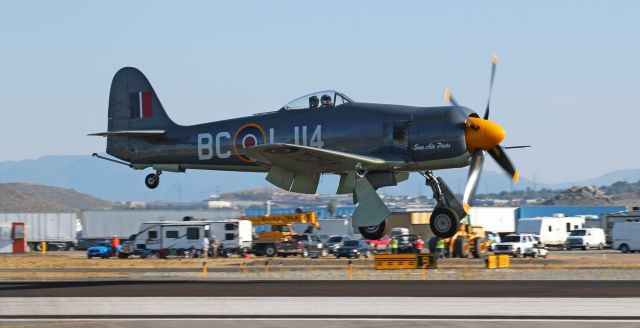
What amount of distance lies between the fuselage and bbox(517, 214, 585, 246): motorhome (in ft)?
177

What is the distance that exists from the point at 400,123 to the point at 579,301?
831 centimetres

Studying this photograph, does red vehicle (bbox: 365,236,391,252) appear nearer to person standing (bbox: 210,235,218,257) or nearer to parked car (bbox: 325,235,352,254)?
parked car (bbox: 325,235,352,254)

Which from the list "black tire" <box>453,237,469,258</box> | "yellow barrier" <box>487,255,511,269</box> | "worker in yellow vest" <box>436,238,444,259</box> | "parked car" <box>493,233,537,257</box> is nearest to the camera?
"yellow barrier" <box>487,255,511,269</box>

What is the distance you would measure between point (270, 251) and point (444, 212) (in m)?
36.2

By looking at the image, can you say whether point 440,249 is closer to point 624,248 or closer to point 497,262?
point 497,262

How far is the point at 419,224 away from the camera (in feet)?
264

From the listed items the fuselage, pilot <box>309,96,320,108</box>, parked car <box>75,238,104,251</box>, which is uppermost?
pilot <box>309,96,320,108</box>

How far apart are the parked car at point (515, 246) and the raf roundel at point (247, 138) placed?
1352 inches

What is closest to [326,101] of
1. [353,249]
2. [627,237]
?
[353,249]

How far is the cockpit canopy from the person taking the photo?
32.6 m

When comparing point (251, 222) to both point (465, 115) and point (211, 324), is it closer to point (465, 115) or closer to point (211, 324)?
point (465, 115)

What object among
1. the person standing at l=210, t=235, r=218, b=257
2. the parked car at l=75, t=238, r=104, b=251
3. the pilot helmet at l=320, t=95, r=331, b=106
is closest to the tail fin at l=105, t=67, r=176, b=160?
the pilot helmet at l=320, t=95, r=331, b=106

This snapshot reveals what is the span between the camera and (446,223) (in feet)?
106

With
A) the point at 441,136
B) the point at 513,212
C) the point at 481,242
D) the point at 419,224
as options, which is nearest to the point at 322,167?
the point at 441,136
